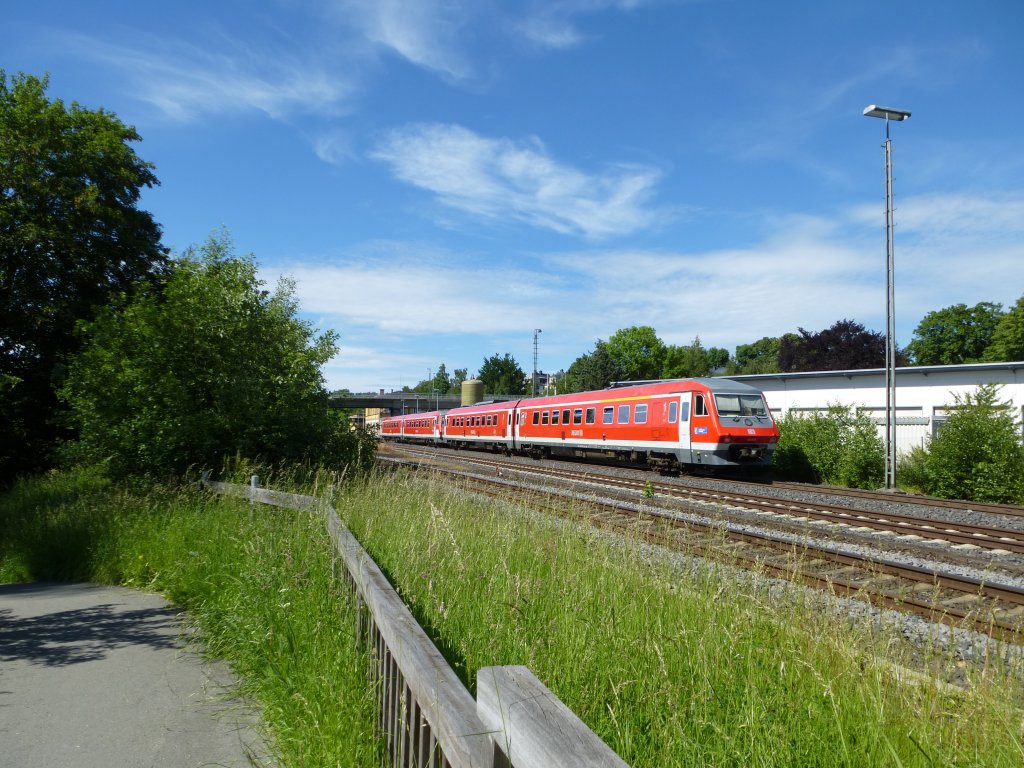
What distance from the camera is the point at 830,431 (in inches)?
867

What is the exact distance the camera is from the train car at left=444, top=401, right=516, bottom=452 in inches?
1383

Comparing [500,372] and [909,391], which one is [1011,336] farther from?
[500,372]

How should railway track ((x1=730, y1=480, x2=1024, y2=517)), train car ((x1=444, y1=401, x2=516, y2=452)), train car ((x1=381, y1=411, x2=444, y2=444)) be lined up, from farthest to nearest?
train car ((x1=381, y1=411, x2=444, y2=444))
train car ((x1=444, y1=401, x2=516, y2=452))
railway track ((x1=730, y1=480, x2=1024, y2=517))

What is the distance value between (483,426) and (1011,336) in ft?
145

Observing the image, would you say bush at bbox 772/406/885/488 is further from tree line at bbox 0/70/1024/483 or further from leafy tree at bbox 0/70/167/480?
leafy tree at bbox 0/70/167/480

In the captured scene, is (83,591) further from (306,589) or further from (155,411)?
(155,411)

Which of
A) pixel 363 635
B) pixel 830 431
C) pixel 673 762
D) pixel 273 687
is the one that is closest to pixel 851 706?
pixel 673 762

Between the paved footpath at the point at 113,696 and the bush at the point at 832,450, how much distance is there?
2004 centimetres

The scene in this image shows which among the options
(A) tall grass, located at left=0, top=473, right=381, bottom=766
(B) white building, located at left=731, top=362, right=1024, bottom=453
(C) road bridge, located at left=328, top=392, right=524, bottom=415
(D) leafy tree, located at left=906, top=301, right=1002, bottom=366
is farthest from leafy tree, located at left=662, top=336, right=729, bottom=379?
(A) tall grass, located at left=0, top=473, right=381, bottom=766

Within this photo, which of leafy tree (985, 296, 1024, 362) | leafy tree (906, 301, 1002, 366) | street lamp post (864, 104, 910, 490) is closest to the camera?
street lamp post (864, 104, 910, 490)

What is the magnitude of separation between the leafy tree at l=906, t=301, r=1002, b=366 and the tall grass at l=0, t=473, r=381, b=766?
7837 cm

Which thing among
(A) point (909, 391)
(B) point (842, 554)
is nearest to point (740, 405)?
(A) point (909, 391)

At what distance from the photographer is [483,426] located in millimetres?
38625

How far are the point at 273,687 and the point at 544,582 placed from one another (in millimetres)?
1744
